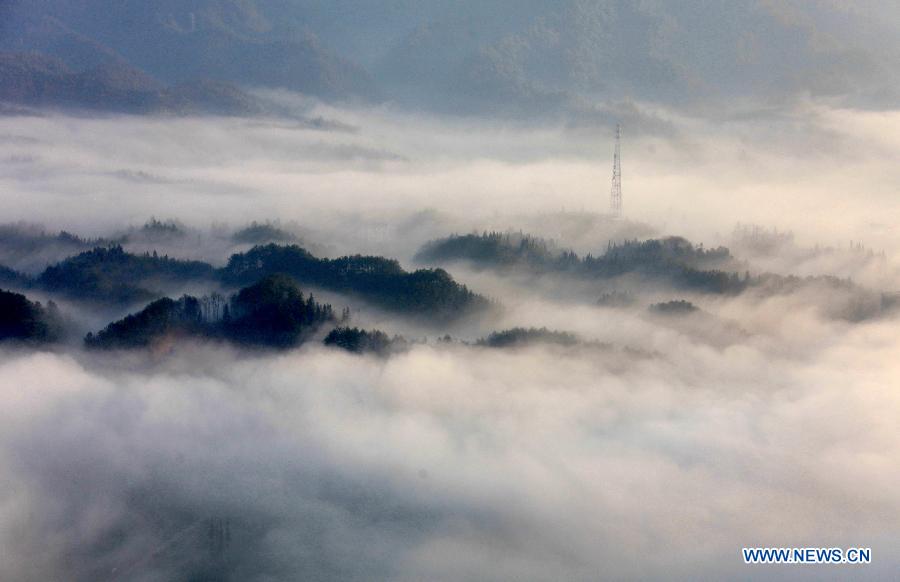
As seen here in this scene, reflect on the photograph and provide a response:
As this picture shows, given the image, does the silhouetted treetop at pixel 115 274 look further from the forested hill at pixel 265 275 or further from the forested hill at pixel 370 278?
the forested hill at pixel 370 278

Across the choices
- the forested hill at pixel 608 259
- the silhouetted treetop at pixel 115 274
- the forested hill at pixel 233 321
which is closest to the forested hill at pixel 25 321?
the forested hill at pixel 233 321

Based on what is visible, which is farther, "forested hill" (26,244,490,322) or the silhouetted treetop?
"forested hill" (26,244,490,322)

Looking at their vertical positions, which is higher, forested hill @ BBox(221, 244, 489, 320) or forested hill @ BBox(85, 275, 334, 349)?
forested hill @ BBox(221, 244, 489, 320)

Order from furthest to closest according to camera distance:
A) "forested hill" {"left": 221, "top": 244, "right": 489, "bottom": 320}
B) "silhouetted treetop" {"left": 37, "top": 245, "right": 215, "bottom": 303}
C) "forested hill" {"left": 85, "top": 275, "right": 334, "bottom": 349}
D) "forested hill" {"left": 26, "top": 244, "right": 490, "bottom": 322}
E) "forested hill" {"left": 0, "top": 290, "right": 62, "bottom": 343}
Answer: "forested hill" {"left": 221, "top": 244, "right": 489, "bottom": 320}, "forested hill" {"left": 26, "top": 244, "right": 490, "bottom": 322}, "silhouetted treetop" {"left": 37, "top": 245, "right": 215, "bottom": 303}, "forested hill" {"left": 85, "top": 275, "right": 334, "bottom": 349}, "forested hill" {"left": 0, "top": 290, "right": 62, "bottom": 343}

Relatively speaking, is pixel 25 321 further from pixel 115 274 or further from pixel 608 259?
pixel 608 259

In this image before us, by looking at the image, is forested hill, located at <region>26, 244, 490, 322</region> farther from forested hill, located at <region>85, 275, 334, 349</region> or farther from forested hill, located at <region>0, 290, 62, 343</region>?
forested hill, located at <region>85, 275, 334, 349</region>

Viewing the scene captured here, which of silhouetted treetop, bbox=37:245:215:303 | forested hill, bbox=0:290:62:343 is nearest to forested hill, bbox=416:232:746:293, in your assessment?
silhouetted treetop, bbox=37:245:215:303

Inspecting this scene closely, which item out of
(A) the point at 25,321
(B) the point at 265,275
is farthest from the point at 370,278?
(A) the point at 25,321

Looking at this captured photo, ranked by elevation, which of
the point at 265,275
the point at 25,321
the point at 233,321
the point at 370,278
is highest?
the point at 265,275

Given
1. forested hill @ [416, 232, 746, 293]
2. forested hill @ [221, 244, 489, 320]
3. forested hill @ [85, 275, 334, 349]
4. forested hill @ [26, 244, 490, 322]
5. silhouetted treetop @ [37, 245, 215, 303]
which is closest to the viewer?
forested hill @ [85, 275, 334, 349]

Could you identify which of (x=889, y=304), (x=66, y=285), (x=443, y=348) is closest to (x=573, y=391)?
(x=443, y=348)
